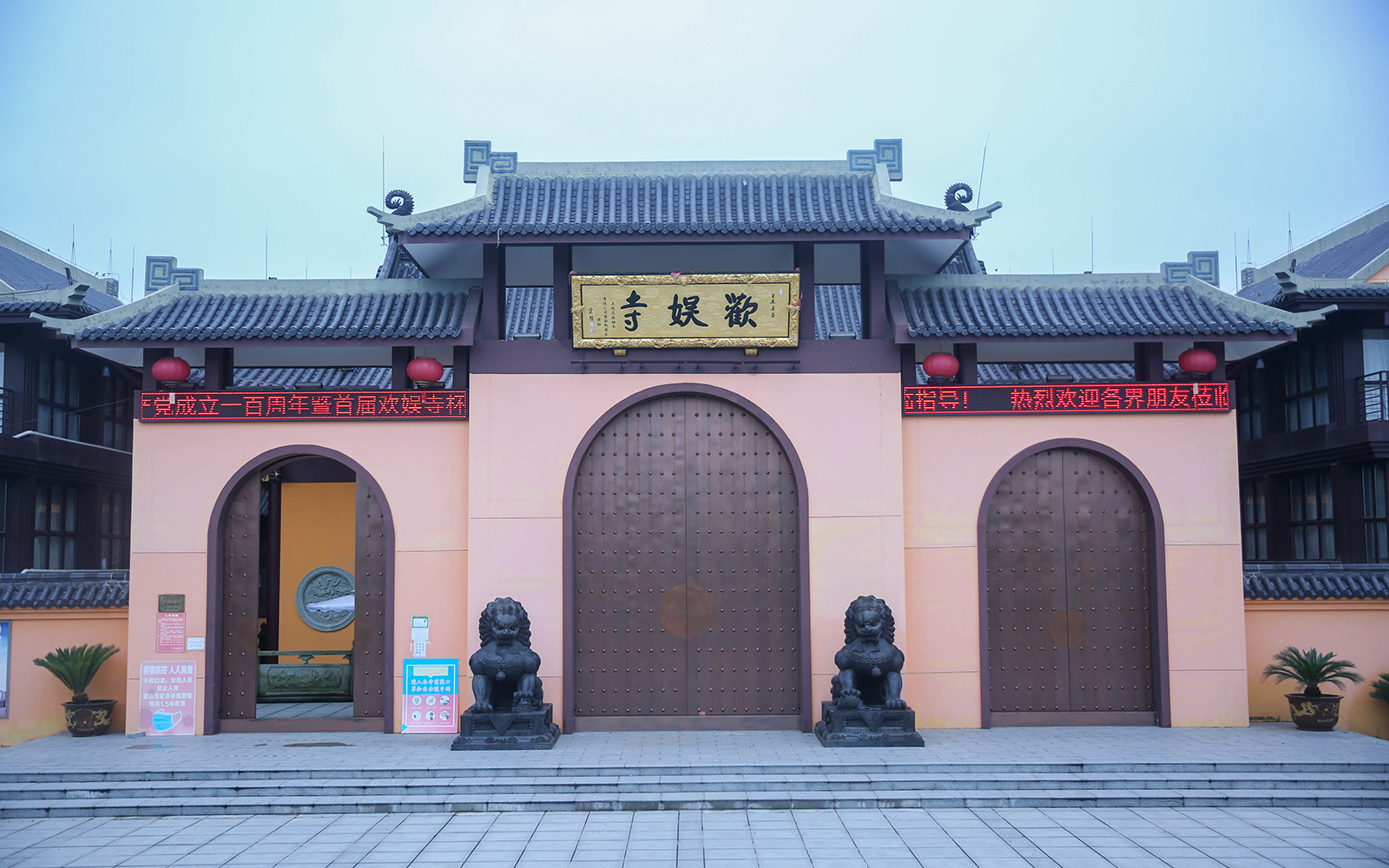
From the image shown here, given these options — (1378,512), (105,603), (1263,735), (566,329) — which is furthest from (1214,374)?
(105,603)

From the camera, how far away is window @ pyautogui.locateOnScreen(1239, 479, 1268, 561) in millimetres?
14844

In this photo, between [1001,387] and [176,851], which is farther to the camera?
[1001,387]

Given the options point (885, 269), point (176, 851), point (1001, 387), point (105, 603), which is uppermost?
point (885, 269)

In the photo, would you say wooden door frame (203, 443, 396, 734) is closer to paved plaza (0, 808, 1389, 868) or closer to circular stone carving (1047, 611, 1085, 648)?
paved plaza (0, 808, 1389, 868)

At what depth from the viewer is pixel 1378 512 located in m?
12.5

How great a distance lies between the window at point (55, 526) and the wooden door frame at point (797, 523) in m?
8.71

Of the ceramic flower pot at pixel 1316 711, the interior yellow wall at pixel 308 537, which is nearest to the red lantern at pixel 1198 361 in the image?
the ceramic flower pot at pixel 1316 711

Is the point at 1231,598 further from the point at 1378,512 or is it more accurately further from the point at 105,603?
the point at 105,603

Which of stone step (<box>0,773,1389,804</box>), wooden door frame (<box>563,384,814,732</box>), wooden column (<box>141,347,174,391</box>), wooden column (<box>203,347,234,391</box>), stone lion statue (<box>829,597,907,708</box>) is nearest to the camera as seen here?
stone step (<box>0,773,1389,804</box>)

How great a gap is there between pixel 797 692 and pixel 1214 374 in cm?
533

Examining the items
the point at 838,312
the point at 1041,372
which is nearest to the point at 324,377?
the point at 838,312

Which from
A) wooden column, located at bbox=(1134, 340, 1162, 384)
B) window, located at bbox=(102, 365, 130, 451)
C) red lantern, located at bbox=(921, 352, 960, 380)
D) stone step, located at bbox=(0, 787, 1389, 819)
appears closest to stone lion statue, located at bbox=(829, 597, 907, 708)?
stone step, located at bbox=(0, 787, 1389, 819)

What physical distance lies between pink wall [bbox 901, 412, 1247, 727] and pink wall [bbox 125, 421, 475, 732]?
14.8 feet

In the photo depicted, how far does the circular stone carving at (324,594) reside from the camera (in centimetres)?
1319
